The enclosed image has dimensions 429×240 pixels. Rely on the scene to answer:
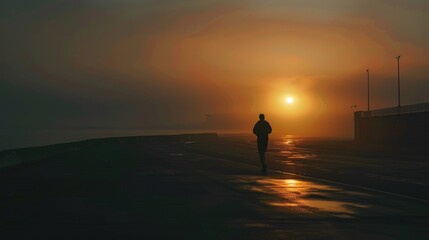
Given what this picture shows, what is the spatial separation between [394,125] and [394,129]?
43 cm

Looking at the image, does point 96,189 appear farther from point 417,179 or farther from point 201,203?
point 417,179

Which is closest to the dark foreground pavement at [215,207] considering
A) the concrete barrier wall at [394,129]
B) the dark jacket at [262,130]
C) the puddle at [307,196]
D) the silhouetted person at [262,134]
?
the puddle at [307,196]

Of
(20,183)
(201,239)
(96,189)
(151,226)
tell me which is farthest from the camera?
(20,183)

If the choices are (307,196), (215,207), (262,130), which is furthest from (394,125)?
(215,207)

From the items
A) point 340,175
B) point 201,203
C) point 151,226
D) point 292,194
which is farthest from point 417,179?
point 151,226

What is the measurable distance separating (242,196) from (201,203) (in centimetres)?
163

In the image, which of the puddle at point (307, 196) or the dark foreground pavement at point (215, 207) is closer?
the dark foreground pavement at point (215, 207)

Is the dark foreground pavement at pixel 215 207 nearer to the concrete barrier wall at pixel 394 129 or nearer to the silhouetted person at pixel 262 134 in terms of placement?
the silhouetted person at pixel 262 134

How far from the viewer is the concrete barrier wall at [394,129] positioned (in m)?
→ 56.5

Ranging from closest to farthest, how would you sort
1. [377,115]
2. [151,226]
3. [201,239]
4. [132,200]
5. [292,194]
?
[201,239], [151,226], [132,200], [292,194], [377,115]

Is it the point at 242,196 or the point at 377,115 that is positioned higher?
the point at 377,115

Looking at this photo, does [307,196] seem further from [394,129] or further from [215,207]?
[394,129]

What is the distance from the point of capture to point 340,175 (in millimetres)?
21234

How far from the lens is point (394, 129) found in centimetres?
6388
